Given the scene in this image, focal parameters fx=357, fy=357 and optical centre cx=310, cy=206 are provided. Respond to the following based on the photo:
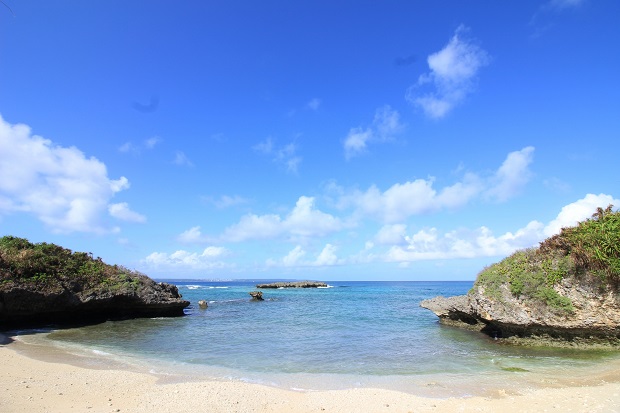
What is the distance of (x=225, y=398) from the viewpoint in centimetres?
1034

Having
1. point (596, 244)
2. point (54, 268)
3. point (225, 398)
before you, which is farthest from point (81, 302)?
point (596, 244)

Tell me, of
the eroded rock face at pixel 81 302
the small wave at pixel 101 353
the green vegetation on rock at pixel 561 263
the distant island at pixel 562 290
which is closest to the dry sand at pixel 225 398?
the small wave at pixel 101 353

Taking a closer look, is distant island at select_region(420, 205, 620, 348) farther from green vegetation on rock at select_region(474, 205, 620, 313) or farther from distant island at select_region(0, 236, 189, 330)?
distant island at select_region(0, 236, 189, 330)

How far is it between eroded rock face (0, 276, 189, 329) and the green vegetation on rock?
25588 mm

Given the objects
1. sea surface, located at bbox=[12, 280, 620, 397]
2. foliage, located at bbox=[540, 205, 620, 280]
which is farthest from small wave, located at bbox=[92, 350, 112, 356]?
foliage, located at bbox=[540, 205, 620, 280]

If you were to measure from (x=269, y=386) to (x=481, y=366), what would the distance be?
8.77 m

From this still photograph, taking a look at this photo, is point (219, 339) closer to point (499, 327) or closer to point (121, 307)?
point (121, 307)

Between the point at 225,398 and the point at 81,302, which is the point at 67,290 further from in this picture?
the point at 225,398

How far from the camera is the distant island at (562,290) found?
53.5ft

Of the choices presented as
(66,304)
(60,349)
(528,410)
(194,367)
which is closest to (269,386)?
(194,367)

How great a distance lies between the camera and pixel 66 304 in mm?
25234

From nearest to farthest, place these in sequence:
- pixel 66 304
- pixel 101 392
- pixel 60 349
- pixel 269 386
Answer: pixel 101 392, pixel 269 386, pixel 60 349, pixel 66 304

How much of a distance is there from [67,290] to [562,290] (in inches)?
1203

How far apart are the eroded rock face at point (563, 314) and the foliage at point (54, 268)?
87.0ft
